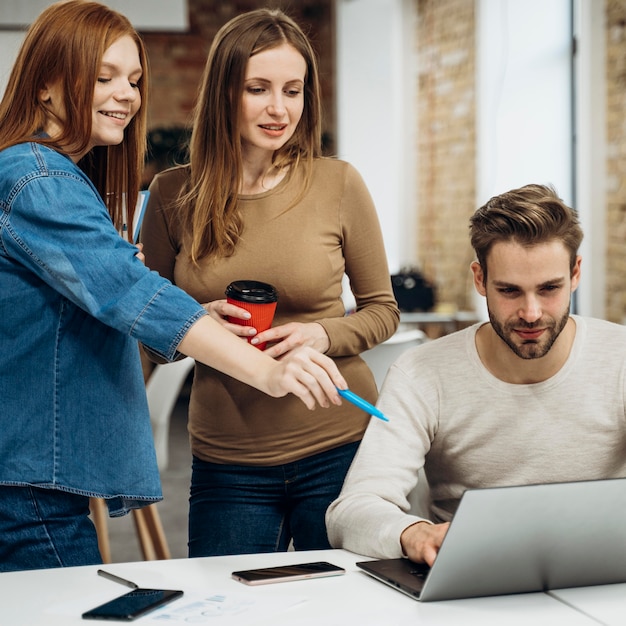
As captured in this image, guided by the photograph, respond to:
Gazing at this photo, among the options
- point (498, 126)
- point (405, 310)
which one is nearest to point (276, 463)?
point (405, 310)

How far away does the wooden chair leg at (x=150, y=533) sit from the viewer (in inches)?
121

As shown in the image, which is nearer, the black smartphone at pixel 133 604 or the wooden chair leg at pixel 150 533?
the black smartphone at pixel 133 604

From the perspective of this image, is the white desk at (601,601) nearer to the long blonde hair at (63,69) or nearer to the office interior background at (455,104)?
the long blonde hair at (63,69)

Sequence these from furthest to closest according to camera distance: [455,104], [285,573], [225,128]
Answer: [455,104], [225,128], [285,573]

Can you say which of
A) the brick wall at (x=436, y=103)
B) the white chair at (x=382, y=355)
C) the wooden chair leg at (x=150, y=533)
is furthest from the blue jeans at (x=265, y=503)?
the brick wall at (x=436, y=103)

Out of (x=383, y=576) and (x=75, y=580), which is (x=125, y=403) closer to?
(x=75, y=580)

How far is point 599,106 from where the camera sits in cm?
481

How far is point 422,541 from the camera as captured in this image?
133 centimetres

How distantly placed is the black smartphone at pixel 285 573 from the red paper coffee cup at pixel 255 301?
39 centimetres

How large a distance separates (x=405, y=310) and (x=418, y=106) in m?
1.79

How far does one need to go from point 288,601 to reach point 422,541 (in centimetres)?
22

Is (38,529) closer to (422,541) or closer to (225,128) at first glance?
(422,541)

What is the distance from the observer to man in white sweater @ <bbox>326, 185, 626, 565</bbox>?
164 cm

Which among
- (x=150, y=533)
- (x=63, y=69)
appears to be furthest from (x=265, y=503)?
(x=150, y=533)
